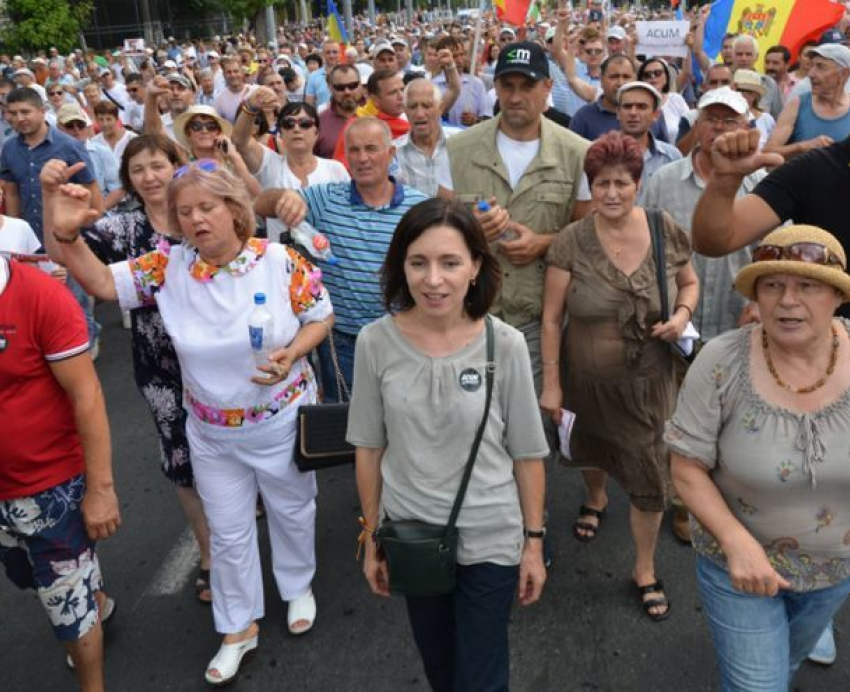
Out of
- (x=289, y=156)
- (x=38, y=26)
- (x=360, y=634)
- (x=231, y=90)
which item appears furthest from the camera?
(x=38, y=26)

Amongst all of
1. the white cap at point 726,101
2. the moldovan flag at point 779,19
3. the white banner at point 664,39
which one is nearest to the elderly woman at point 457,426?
the white cap at point 726,101

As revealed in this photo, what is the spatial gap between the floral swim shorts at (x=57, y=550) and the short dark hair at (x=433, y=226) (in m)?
1.34

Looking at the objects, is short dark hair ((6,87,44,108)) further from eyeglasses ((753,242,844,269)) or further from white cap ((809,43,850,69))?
eyeglasses ((753,242,844,269))

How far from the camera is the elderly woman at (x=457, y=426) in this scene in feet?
7.49

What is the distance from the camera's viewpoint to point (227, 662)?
3.16 meters

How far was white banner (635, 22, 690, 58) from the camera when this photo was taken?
9.18 meters

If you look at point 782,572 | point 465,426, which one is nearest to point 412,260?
point 465,426

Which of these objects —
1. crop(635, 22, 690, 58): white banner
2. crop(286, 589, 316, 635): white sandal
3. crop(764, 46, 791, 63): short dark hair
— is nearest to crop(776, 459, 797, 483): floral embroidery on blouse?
crop(286, 589, 316, 635): white sandal

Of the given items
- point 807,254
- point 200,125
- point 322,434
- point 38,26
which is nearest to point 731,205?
point 807,254

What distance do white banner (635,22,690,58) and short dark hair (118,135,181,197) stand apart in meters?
7.59

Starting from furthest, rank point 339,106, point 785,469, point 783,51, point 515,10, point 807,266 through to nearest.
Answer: point 515,10 → point 783,51 → point 339,106 → point 785,469 → point 807,266

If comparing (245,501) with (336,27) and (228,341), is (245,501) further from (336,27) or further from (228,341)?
(336,27)

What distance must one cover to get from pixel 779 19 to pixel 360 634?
8561 mm

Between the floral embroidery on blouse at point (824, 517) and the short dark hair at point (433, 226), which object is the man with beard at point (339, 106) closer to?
the short dark hair at point (433, 226)
